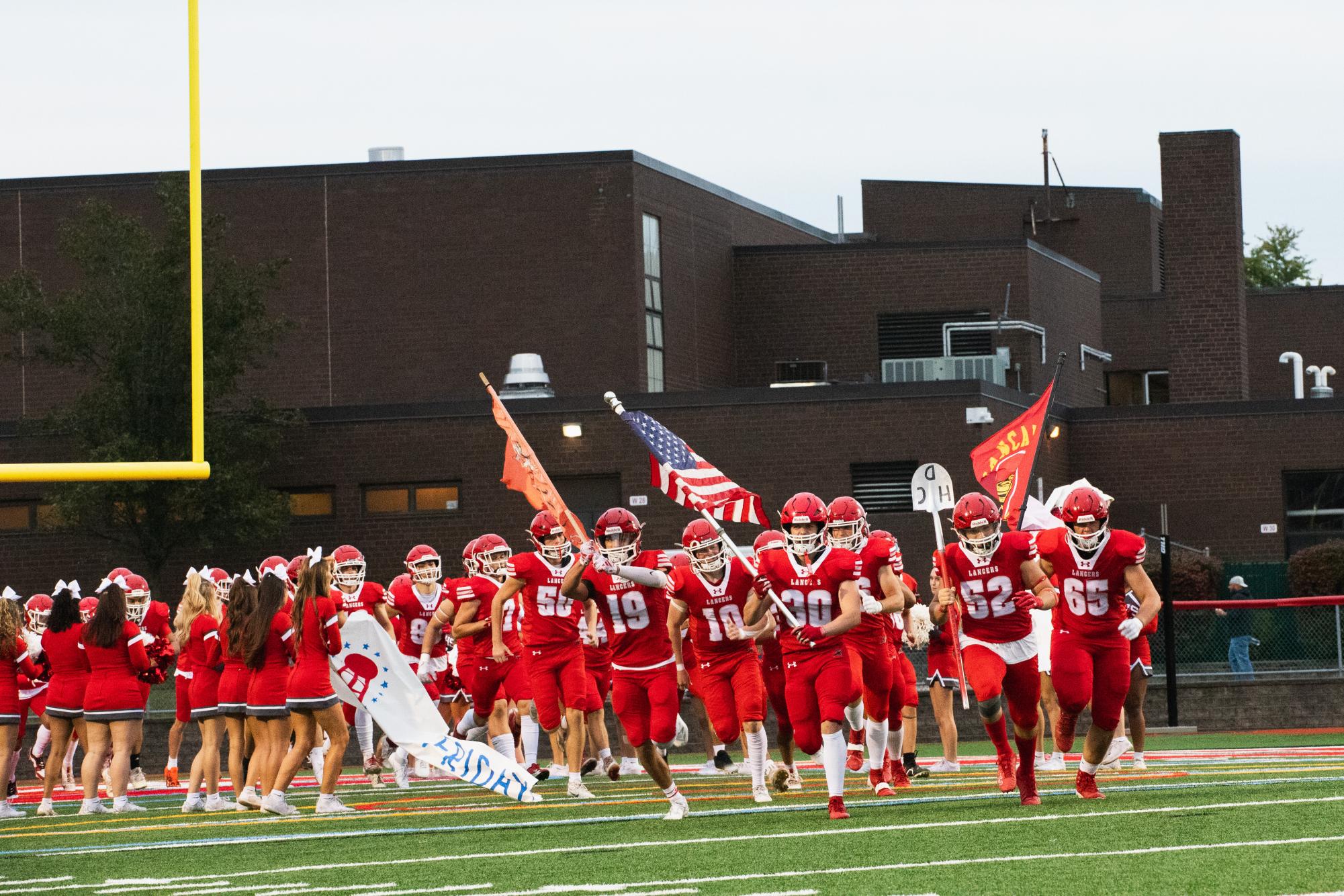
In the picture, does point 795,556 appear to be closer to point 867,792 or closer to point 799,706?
point 799,706

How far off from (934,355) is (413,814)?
28.4 meters

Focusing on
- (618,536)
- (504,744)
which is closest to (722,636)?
(618,536)

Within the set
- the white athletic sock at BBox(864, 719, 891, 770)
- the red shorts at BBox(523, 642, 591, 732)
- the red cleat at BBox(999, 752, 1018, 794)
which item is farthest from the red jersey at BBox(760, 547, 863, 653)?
the red shorts at BBox(523, 642, 591, 732)

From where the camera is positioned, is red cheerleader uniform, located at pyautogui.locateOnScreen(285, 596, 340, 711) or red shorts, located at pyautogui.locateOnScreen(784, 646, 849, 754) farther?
red cheerleader uniform, located at pyautogui.locateOnScreen(285, 596, 340, 711)

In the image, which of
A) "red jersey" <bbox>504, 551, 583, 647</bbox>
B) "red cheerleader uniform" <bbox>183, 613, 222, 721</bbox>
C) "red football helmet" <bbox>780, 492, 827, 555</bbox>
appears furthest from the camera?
"red cheerleader uniform" <bbox>183, 613, 222, 721</bbox>

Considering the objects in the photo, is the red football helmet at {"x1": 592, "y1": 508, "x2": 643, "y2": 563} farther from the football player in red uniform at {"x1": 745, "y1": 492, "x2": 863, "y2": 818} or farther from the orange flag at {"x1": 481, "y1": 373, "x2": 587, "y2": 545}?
the football player in red uniform at {"x1": 745, "y1": 492, "x2": 863, "y2": 818}

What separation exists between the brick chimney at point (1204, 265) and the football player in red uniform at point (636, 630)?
91.4 ft

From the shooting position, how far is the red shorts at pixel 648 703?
13445 millimetres

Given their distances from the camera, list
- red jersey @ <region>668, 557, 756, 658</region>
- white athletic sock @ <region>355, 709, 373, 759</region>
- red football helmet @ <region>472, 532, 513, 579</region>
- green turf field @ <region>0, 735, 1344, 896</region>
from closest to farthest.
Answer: green turf field @ <region>0, 735, 1344, 896</region> < red jersey @ <region>668, 557, 756, 658</region> < red football helmet @ <region>472, 532, 513, 579</region> < white athletic sock @ <region>355, 709, 373, 759</region>

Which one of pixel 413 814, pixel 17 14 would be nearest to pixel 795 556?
pixel 413 814

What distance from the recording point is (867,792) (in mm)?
14453

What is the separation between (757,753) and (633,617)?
50.7 inches

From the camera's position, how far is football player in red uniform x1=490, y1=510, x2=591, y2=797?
1600 cm

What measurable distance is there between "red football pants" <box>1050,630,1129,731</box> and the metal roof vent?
2177cm
